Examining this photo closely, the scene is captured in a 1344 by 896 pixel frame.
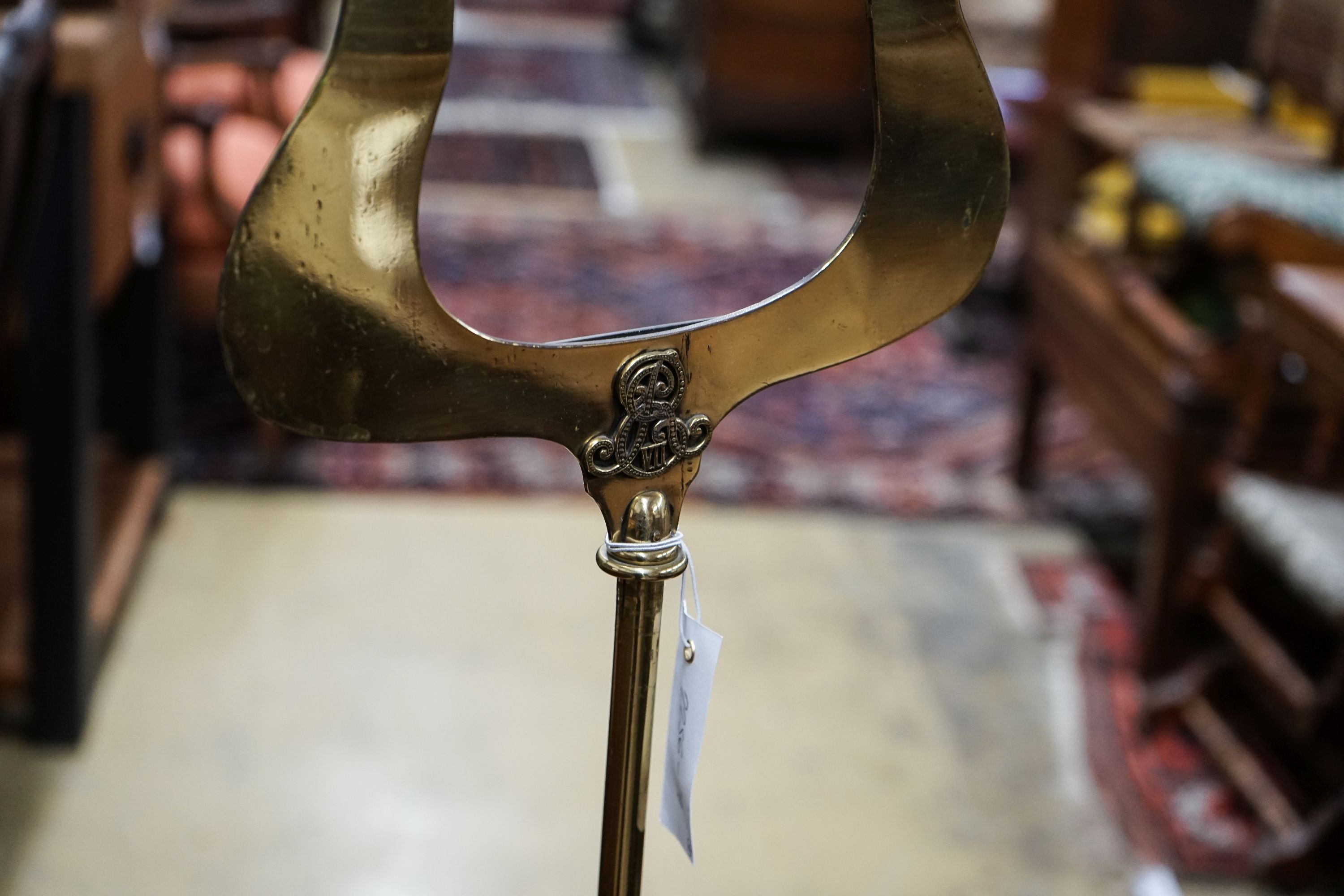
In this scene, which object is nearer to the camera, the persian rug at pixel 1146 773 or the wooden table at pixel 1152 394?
the persian rug at pixel 1146 773

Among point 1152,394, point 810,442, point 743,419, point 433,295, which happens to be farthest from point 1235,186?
point 433,295

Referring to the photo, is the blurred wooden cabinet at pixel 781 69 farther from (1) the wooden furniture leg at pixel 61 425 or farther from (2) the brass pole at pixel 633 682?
(2) the brass pole at pixel 633 682

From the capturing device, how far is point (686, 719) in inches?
30.3

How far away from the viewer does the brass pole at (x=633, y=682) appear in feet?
2.32

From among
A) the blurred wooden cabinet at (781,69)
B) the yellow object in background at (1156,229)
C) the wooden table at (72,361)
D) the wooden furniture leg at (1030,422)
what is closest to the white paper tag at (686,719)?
the wooden table at (72,361)

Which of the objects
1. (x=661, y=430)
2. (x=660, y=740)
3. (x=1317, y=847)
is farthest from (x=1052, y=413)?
(x=661, y=430)

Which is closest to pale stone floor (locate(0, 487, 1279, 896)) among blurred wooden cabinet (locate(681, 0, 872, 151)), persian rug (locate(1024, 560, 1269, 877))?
persian rug (locate(1024, 560, 1269, 877))

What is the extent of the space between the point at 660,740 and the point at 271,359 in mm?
1132

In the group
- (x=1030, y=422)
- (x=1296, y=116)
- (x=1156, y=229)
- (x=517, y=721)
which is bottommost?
(x=517, y=721)

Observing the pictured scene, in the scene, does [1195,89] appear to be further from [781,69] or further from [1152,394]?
[781,69]

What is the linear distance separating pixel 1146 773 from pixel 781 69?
14.4 ft

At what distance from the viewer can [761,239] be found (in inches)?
199

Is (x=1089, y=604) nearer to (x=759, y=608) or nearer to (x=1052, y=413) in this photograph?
(x=759, y=608)

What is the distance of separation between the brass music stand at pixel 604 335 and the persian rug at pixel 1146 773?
167 centimetres
